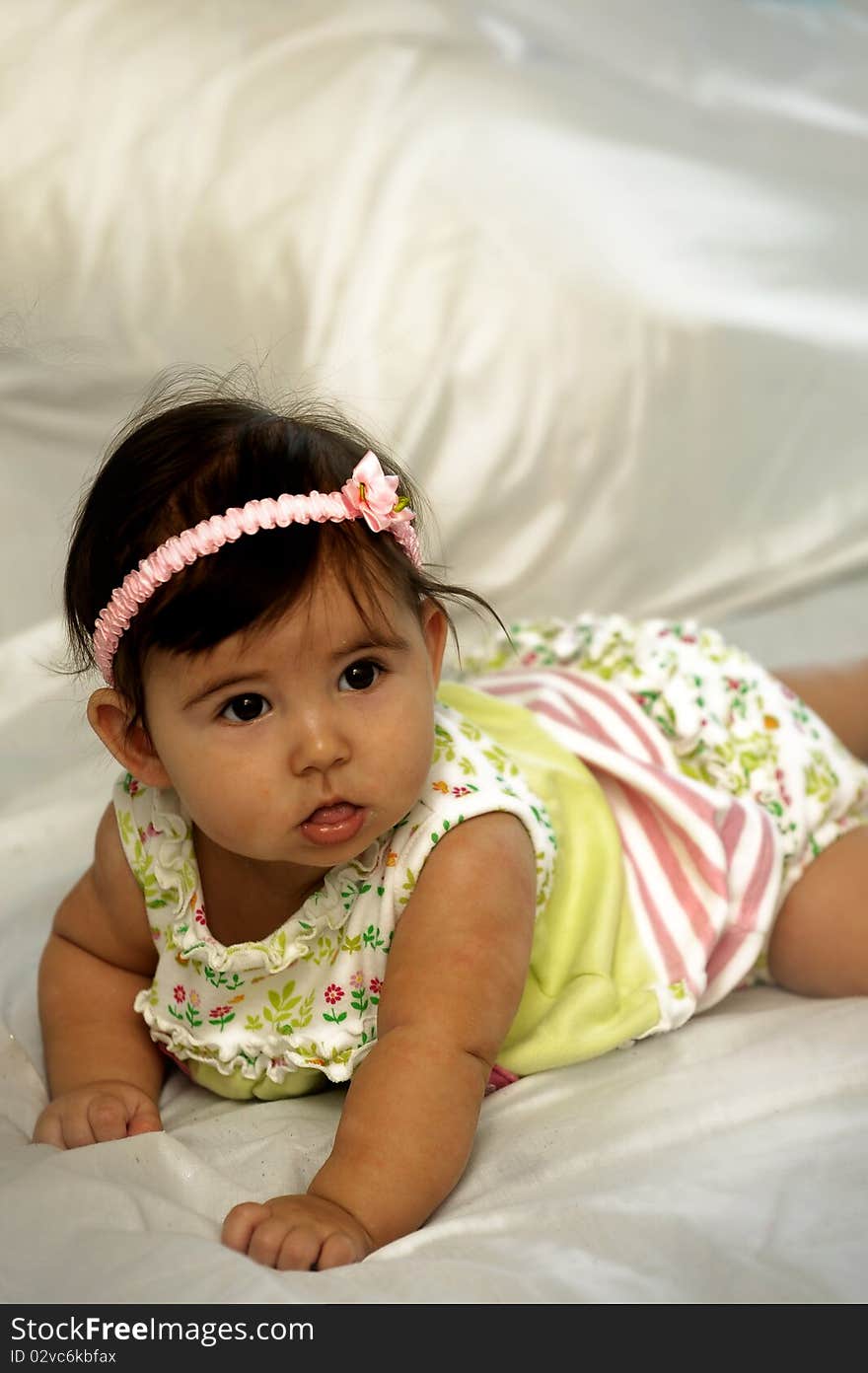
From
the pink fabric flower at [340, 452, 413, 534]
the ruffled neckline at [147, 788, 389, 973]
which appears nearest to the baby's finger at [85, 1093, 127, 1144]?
the ruffled neckline at [147, 788, 389, 973]

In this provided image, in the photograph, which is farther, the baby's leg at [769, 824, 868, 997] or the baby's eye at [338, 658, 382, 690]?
the baby's leg at [769, 824, 868, 997]

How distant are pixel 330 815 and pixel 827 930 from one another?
473 mm

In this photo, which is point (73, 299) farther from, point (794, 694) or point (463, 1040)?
point (463, 1040)

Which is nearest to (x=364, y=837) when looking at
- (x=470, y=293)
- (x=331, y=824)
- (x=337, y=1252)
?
(x=331, y=824)

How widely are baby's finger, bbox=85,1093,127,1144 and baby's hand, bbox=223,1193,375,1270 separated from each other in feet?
0.58

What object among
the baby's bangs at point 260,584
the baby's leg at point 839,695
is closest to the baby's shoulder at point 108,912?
the baby's bangs at point 260,584

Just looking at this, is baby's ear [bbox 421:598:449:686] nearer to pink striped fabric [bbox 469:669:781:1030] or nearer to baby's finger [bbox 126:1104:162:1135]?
pink striped fabric [bbox 469:669:781:1030]

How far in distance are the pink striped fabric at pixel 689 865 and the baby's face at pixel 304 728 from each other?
29cm

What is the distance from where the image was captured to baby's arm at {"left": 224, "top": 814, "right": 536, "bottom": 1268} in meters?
0.87

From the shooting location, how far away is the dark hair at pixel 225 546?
3.05 feet

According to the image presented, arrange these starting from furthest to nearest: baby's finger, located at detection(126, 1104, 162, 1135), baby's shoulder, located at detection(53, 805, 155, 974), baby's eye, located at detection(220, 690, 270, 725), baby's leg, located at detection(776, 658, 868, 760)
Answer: baby's leg, located at detection(776, 658, 868, 760)
baby's shoulder, located at detection(53, 805, 155, 974)
baby's finger, located at detection(126, 1104, 162, 1135)
baby's eye, located at detection(220, 690, 270, 725)

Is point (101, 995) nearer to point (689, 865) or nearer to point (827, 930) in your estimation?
point (689, 865)

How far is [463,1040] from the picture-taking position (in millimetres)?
961
